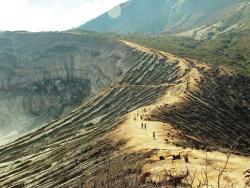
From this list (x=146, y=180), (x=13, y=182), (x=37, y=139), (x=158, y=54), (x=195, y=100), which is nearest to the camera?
(x=146, y=180)

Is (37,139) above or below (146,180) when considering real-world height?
below

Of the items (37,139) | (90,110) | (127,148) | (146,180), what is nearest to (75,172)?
(127,148)

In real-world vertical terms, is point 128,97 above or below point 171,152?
below

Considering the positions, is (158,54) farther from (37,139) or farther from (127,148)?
(127,148)

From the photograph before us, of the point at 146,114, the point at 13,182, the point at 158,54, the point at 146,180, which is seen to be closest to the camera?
the point at 146,180

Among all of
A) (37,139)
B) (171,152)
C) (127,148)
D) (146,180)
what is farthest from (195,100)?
(146,180)

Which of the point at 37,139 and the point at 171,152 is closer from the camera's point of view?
the point at 171,152

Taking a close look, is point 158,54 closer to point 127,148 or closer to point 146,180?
point 127,148

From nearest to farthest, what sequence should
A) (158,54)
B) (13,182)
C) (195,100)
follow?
1. (13,182)
2. (195,100)
3. (158,54)

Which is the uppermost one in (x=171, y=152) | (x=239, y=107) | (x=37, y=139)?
(x=171, y=152)
